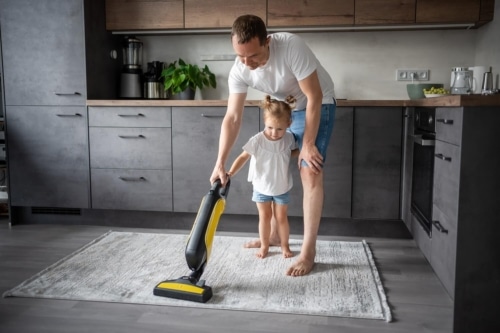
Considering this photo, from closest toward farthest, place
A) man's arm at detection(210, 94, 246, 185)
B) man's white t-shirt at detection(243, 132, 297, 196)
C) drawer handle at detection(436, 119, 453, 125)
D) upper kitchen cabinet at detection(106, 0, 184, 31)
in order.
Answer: drawer handle at detection(436, 119, 453, 125)
man's arm at detection(210, 94, 246, 185)
man's white t-shirt at detection(243, 132, 297, 196)
upper kitchen cabinet at detection(106, 0, 184, 31)

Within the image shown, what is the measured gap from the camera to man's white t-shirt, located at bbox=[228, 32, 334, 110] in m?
2.03

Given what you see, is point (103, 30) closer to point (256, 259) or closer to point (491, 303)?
point (256, 259)

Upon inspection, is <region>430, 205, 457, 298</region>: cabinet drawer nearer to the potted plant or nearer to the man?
the man

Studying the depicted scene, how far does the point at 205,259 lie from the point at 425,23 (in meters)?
2.15

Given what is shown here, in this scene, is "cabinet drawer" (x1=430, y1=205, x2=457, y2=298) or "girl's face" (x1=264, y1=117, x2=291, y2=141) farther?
"girl's face" (x1=264, y1=117, x2=291, y2=141)

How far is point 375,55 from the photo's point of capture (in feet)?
10.7

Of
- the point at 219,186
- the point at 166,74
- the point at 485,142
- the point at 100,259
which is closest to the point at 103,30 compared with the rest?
the point at 166,74

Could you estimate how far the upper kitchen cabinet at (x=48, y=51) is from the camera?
2963 millimetres

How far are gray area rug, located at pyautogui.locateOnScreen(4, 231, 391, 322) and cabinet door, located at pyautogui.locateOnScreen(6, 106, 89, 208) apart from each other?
0.64 m

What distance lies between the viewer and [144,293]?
190cm

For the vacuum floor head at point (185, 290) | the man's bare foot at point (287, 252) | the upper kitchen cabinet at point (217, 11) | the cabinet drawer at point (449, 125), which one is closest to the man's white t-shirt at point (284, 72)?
the cabinet drawer at point (449, 125)

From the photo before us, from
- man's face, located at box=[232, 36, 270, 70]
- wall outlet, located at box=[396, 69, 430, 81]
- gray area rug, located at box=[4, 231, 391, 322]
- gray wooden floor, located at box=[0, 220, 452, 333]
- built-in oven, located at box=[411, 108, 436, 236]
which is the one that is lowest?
gray wooden floor, located at box=[0, 220, 452, 333]

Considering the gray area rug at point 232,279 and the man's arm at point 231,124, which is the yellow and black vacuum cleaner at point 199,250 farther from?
the man's arm at point 231,124

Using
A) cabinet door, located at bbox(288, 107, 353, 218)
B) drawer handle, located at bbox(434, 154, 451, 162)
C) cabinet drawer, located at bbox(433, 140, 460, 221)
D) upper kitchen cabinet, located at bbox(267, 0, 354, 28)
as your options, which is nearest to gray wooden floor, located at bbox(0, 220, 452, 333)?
cabinet drawer, located at bbox(433, 140, 460, 221)
